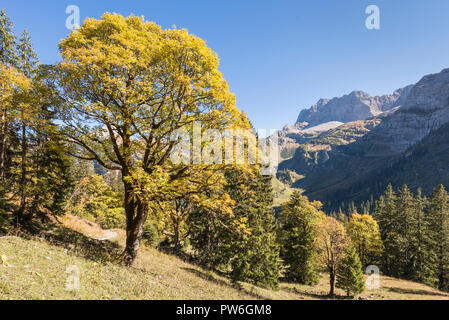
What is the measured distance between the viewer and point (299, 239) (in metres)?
37.1

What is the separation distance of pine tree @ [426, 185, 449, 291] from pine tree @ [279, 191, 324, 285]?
110ft

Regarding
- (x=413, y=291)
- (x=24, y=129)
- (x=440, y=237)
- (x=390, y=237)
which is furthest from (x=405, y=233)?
(x=24, y=129)

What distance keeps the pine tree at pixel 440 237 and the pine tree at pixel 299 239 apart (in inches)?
1322

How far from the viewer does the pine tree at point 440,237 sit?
48.9m

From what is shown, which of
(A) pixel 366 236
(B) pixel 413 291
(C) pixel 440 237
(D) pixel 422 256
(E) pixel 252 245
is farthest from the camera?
(A) pixel 366 236

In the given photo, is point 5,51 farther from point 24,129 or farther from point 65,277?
point 65,277

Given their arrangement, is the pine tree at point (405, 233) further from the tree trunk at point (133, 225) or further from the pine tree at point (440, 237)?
the tree trunk at point (133, 225)

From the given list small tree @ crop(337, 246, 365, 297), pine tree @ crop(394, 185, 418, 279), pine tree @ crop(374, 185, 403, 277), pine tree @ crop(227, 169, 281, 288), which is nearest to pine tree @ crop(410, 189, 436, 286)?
pine tree @ crop(394, 185, 418, 279)

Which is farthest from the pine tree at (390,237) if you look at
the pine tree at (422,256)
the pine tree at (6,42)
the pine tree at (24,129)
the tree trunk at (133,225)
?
the pine tree at (6,42)

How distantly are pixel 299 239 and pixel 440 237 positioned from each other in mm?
38938

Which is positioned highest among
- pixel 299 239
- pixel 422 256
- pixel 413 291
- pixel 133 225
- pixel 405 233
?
pixel 133 225

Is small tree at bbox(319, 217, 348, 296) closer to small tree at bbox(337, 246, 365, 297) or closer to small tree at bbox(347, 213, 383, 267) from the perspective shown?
small tree at bbox(337, 246, 365, 297)

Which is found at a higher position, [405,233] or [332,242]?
[332,242]
